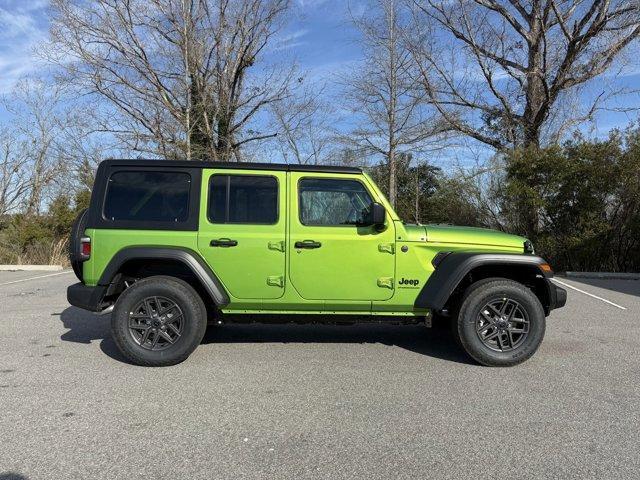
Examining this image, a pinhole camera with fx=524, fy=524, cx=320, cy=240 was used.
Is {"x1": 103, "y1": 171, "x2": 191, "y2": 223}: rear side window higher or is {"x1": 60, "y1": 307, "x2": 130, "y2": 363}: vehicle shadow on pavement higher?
{"x1": 103, "y1": 171, "x2": 191, "y2": 223}: rear side window

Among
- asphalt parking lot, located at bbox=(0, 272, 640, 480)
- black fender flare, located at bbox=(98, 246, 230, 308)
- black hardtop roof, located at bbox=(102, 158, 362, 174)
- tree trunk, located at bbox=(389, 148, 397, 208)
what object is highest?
tree trunk, located at bbox=(389, 148, 397, 208)

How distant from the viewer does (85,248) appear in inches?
204

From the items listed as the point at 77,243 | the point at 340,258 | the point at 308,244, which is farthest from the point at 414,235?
the point at 77,243

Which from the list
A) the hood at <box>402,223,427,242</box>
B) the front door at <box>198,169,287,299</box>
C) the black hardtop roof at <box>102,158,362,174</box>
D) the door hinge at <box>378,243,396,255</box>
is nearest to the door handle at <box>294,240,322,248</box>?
the front door at <box>198,169,287,299</box>

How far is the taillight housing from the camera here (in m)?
5.18

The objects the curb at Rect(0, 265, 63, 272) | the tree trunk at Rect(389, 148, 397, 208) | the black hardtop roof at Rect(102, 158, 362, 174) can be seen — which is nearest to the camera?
the black hardtop roof at Rect(102, 158, 362, 174)

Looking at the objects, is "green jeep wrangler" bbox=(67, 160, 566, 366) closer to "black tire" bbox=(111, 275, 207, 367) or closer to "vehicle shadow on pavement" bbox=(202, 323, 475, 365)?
"black tire" bbox=(111, 275, 207, 367)

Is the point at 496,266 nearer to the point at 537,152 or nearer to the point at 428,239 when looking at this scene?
the point at 428,239

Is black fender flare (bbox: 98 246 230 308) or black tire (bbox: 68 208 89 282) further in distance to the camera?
black tire (bbox: 68 208 89 282)

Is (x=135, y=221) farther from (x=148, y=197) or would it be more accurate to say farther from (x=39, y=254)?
(x=39, y=254)

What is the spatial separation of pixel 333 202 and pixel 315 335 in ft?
6.53

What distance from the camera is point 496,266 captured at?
5.44 metres

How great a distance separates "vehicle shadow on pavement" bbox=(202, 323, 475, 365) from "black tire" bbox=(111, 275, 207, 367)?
3.47ft

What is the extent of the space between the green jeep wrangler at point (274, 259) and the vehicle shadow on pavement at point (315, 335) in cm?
68
